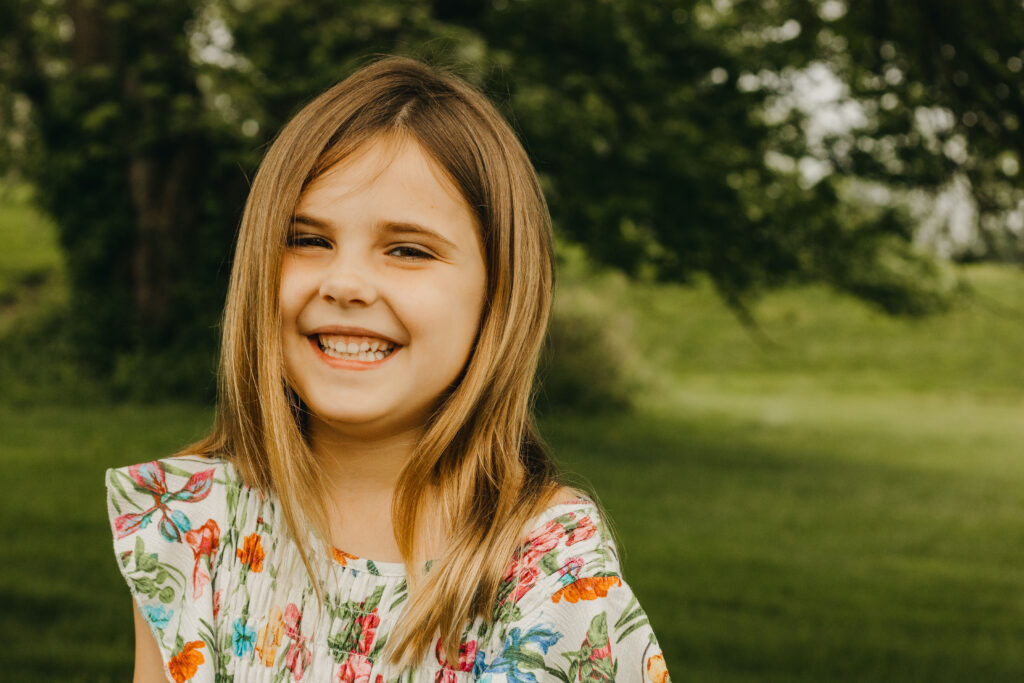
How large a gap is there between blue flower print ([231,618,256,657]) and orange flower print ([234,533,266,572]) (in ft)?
0.30

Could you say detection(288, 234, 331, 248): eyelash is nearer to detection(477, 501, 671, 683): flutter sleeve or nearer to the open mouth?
the open mouth

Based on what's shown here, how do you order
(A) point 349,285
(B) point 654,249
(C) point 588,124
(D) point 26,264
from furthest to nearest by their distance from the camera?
1. (D) point 26,264
2. (B) point 654,249
3. (C) point 588,124
4. (A) point 349,285

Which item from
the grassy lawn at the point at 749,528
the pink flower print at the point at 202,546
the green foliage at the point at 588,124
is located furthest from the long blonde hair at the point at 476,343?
the grassy lawn at the point at 749,528

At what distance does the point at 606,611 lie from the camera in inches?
56.9

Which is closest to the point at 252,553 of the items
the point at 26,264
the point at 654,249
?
the point at 654,249

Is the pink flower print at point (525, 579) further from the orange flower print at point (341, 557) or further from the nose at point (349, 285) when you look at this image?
the nose at point (349, 285)

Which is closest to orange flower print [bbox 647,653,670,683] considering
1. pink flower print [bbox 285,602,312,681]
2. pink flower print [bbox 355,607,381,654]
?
pink flower print [bbox 355,607,381,654]

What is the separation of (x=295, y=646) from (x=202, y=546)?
23 cm

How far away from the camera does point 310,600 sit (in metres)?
1.64

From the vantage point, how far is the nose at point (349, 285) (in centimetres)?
153

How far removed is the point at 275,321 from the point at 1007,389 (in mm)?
26389

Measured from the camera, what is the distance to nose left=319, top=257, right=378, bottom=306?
5.02ft

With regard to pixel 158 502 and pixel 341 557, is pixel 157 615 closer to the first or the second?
pixel 158 502

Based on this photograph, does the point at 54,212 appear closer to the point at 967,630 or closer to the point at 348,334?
the point at 967,630
